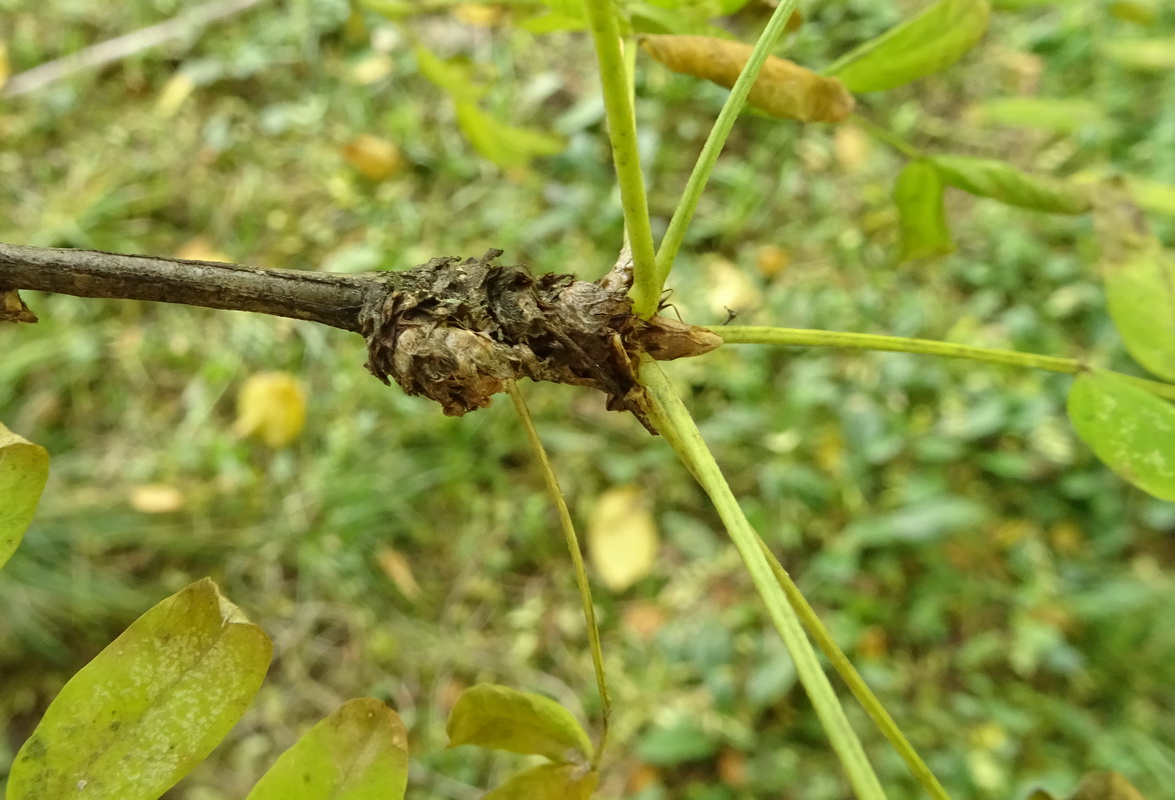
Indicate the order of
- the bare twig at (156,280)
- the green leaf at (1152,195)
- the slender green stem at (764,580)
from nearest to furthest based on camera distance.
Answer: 1. the slender green stem at (764,580)
2. the bare twig at (156,280)
3. the green leaf at (1152,195)

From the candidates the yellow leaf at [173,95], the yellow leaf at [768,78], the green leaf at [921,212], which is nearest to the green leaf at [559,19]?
the yellow leaf at [768,78]

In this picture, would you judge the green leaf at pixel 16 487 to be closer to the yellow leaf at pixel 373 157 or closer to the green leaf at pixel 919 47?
the green leaf at pixel 919 47

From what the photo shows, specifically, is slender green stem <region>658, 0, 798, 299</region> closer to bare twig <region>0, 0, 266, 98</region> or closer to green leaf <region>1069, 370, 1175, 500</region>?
green leaf <region>1069, 370, 1175, 500</region>

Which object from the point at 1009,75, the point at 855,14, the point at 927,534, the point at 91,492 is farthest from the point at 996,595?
the point at 91,492

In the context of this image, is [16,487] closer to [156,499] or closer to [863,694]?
[863,694]

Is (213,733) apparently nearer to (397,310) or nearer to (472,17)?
(397,310)

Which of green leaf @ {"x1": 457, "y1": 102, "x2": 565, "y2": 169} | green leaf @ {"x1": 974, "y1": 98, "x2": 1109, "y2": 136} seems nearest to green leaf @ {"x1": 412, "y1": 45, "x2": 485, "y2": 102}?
green leaf @ {"x1": 457, "y1": 102, "x2": 565, "y2": 169}
